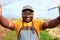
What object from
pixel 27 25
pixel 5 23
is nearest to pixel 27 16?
→ pixel 27 25

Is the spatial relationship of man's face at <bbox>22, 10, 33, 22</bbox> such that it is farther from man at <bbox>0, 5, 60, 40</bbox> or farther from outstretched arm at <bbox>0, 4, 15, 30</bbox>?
outstretched arm at <bbox>0, 4, 15, 30</bbox>

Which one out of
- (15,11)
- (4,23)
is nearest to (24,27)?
(4,23)

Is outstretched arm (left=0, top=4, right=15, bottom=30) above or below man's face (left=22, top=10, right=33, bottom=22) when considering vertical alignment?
below

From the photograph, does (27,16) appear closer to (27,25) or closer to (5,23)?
(27,25)

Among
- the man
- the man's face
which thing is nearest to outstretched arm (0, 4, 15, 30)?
the man

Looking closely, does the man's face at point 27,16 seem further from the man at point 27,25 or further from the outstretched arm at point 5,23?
the outstretched arm at point 5,23

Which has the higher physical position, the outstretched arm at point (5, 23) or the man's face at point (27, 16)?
the man's face at point (27, 16)

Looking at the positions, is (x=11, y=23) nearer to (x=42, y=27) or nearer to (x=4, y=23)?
(x=4, y=23)

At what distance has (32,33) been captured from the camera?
3697 mm

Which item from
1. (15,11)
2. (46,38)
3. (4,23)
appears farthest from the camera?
(15,11)

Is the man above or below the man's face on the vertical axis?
below

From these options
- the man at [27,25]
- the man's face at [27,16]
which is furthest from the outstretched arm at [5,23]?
the man's face at [27,16]

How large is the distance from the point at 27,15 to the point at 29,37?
0.32 meters

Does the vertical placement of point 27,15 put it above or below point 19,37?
above
